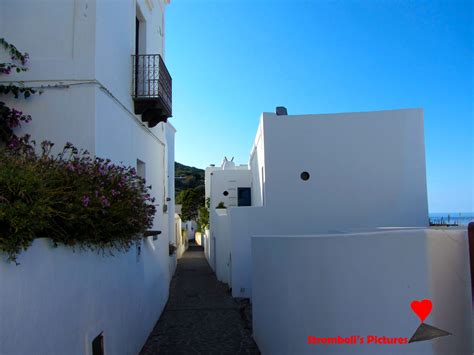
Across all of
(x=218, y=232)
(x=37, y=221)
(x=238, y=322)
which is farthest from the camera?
(x=218, y=232)

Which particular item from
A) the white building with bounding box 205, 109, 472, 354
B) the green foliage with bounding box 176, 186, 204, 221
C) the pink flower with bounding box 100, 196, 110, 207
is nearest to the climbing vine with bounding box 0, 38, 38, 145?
the pink flower with bounding box 100, 196, 110, 207

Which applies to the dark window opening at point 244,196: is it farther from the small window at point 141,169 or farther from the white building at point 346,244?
the small window at point 141,169

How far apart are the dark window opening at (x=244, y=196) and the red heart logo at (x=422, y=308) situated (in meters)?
18.9

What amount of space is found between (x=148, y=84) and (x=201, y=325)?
5.89 metres

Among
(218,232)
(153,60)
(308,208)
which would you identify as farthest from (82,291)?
(218,232)

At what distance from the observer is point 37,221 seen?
3477 millimetres

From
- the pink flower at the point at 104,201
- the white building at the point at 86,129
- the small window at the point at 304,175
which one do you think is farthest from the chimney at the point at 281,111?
the pink flower at the point at 104,201

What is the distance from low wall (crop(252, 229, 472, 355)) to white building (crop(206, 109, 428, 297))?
691cm

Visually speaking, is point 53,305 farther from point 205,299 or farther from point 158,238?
point 205,299

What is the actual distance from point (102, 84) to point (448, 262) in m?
5.48

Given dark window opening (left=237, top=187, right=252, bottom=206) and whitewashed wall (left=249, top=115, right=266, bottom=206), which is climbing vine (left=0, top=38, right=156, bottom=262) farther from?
dark window opening (left=237, top=187, right=252, bottom=206)

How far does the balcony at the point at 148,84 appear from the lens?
838 cm

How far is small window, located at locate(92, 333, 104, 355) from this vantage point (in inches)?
194

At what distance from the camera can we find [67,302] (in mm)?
4074
